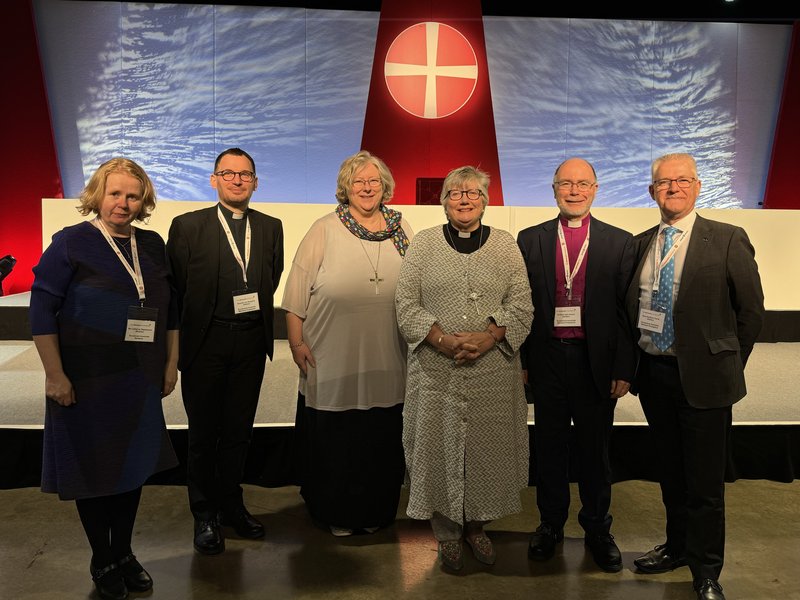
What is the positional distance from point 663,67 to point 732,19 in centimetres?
79

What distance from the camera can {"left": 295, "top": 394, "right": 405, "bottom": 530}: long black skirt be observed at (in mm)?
2518

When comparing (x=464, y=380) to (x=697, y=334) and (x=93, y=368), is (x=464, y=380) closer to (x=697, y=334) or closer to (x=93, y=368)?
(x=697, y=334)

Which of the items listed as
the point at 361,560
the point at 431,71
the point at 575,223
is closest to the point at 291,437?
the point at 361,560

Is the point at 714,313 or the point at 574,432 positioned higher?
the point at 714,313

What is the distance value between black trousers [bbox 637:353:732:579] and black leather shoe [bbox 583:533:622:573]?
262mm

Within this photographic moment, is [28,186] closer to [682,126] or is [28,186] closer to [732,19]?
[682,126]

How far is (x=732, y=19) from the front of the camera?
6523mm

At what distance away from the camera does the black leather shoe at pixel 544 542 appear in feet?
7.83

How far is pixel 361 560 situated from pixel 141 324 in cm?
122

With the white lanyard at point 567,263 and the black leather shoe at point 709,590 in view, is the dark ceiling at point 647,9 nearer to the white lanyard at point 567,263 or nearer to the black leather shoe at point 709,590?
the white lanyard at point 567,263

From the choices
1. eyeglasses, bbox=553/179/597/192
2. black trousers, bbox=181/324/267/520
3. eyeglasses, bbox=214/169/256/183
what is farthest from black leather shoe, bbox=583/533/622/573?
eyeglasses, bbox=214/169/256/183

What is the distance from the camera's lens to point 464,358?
215 centimetres

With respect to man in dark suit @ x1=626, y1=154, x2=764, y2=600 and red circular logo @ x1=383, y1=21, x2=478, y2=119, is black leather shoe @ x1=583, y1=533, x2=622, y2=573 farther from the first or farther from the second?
red circular logo @ x1=383, y1=21, x2=478, y2=119

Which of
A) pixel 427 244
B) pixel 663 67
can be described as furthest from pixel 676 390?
pixel 663 67
